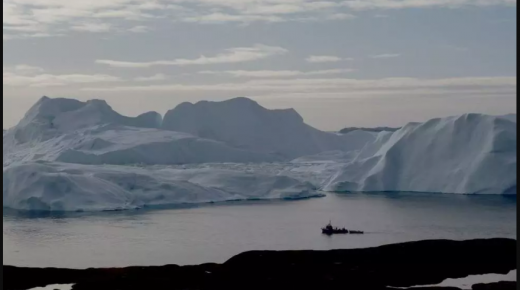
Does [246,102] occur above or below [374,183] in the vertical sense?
above

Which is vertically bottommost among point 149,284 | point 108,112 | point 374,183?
point 149,284

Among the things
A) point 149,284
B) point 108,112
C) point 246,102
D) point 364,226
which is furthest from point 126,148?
point 149,284

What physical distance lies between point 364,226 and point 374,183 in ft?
35.5

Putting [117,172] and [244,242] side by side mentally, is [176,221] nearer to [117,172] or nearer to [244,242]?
[244,242]

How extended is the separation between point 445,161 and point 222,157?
16724mm

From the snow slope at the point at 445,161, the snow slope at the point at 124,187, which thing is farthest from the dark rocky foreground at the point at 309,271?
the snow slope at the point at 445,161

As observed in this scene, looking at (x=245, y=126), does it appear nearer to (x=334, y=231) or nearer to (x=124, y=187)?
(x=124, y=187)

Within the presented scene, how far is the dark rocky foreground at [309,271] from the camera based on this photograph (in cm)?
1301

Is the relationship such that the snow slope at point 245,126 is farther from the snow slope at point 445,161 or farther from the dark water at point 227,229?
the dark water at point 227,229

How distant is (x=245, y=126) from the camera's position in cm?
5000

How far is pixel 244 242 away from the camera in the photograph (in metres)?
18.8

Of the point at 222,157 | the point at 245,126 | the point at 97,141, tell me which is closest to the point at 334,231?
the point at 97,141

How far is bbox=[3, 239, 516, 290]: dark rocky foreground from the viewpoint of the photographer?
13.0 metres

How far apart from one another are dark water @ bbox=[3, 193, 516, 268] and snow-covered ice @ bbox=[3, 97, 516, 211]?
1567mm
